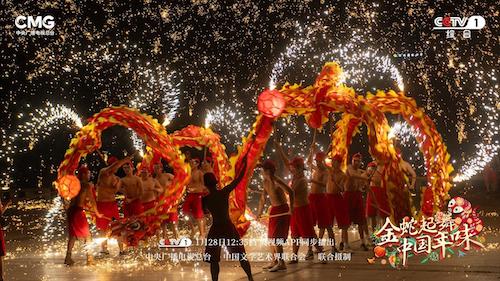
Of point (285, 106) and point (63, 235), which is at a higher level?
point (285, 106)

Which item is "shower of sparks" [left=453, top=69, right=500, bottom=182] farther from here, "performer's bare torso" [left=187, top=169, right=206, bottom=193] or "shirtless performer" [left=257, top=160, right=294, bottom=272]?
"shirtless performer" [left=257, top=160, right=294, bottom=272]

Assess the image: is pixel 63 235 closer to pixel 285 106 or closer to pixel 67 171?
pixel 67 171

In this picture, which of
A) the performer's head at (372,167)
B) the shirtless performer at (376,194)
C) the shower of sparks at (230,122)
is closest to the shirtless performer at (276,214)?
the shirtless performer at (376,194)

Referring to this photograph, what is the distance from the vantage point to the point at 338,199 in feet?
38.0

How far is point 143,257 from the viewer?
11422 millimetres

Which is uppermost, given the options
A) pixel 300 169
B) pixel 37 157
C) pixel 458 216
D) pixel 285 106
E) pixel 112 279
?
pixel 37 157

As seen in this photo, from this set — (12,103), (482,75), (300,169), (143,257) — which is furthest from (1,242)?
(12,103)

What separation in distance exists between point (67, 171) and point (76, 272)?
272cm

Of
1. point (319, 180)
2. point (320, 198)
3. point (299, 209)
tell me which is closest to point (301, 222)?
point (299, 209)

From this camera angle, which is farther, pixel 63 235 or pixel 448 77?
pixel 448 77

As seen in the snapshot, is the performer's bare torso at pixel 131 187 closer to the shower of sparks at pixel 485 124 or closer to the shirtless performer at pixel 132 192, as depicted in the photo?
the shirtless performer at pixel 132 192

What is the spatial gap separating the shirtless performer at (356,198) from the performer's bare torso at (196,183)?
3326 millimetres

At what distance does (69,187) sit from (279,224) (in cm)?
420

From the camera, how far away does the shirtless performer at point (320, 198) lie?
438 inches
